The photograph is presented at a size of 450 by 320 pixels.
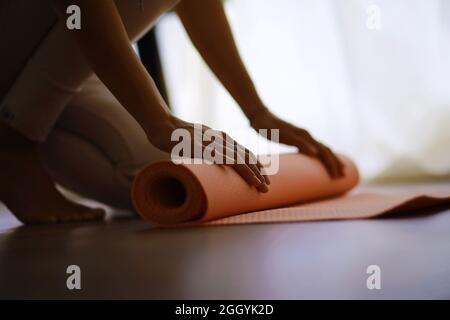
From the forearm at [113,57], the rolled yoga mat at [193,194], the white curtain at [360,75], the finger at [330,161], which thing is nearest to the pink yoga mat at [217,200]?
the rolled yoga mat at [193,194]

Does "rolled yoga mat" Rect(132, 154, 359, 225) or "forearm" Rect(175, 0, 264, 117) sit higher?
"forearm" Rect(175, 0, 264, 117)

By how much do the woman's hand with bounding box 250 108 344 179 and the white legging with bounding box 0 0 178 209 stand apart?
32cm

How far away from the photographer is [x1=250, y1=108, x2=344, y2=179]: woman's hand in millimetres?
1679

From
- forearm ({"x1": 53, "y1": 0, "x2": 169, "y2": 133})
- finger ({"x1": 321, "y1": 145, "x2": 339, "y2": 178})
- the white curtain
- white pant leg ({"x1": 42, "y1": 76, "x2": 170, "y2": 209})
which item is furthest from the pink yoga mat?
the white curtain

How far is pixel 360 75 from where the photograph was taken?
3105 mm

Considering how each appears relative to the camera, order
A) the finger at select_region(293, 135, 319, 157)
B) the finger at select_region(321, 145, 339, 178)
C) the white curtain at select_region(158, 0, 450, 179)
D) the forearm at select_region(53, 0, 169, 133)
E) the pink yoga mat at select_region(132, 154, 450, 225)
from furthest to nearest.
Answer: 1. the white curtain at select_region(158, 0, 450, 179)
2. the finger at select_region(321, 145, 339, 178)
3. the finger at select_region(293, 135, 319, 157)
4. the pink yoga mat at select_region(132, 154, 450, 225)
5. the forearm at select_region(53, 0, 169, 133)

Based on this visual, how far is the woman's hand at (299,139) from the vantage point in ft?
5.51

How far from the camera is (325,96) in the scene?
3.19 m

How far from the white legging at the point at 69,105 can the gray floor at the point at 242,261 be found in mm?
367

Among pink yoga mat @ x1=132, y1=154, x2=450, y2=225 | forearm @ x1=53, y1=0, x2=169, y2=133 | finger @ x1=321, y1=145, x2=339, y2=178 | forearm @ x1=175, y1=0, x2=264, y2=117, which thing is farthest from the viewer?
finger @ x1=321, y1=145, x2=339, y2=178

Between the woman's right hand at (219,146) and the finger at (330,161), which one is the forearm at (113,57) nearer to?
the woman's right hand at (219,146)

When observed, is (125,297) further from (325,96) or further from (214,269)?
(325,96)

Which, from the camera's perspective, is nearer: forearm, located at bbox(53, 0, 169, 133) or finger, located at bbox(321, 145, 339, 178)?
forearm, located at bbox(53, 0, 169, 133)

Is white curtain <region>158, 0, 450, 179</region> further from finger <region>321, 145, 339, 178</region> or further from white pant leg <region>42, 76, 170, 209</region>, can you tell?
white pant leg <region>42, 76, 170, 209</region>
